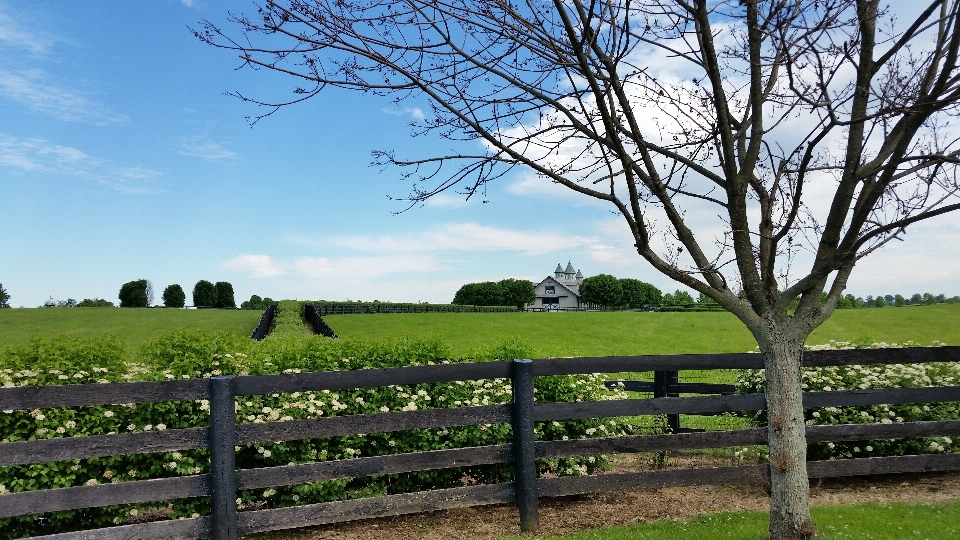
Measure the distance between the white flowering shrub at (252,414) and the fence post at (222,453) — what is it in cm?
65

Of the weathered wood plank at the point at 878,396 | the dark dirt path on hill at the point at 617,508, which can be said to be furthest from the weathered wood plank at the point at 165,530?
the weathered wood plank at the point at 878,396

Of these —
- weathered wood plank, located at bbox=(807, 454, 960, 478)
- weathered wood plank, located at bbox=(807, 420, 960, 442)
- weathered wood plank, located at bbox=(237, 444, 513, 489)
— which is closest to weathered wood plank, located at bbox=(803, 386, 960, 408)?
weathered wood plank, located at bbox=(807, 420, 960, 442)

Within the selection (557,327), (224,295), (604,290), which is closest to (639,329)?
(557,327)

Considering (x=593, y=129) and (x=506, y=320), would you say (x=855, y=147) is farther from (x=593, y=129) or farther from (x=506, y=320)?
(x=506, y=320)

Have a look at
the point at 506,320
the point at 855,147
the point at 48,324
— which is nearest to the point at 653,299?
the point at 506,320

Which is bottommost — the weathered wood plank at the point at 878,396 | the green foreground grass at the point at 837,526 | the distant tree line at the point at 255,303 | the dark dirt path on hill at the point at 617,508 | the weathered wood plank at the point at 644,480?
the dark dirt path on hill at the point at 617,508

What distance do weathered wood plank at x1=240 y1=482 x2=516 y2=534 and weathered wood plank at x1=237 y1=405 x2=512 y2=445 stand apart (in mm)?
656

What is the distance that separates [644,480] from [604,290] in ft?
263

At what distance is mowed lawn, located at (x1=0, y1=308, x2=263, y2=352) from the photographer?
3306cm

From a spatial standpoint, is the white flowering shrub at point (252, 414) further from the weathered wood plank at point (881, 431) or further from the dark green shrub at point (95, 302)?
the dark green shrub at point (95, 302)

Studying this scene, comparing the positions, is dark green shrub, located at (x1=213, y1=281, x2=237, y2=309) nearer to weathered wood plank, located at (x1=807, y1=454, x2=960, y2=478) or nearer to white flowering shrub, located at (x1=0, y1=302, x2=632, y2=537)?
white flowering shrub, located at (x1=0, y1=302, x2=632, y2=537)

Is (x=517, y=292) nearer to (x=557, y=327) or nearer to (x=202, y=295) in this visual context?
(x=202, y=295)

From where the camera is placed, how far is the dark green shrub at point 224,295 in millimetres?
67812

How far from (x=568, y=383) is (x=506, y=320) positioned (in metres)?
36.5
